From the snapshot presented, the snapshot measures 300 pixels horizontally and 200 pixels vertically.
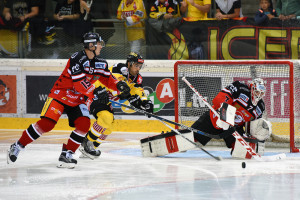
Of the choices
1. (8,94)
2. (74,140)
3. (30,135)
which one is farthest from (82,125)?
(8,94)

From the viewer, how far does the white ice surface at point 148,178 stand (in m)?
4.14

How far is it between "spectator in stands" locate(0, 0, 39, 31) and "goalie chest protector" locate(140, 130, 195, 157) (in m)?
3.03

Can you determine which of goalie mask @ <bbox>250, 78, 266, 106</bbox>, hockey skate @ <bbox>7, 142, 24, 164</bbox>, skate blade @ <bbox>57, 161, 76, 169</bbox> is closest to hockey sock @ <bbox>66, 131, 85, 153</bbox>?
skate blade @ <bbox>57, 161, 76, 169</bbox>

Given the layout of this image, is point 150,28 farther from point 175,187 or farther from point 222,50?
point 175,187

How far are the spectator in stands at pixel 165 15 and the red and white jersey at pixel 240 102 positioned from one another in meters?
2.10

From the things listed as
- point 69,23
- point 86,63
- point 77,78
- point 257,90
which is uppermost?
point 69,23

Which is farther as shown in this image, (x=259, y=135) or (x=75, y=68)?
(x=259, y=135)

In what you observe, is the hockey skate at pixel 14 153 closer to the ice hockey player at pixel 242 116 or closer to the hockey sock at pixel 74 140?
the hockey sock at pixel 74 140

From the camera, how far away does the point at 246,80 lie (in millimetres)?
6719

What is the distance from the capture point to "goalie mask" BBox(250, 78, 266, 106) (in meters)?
5.71

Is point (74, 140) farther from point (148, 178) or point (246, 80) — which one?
point (246, 80)

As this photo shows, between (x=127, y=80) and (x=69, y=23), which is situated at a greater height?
(x=69, y=23)

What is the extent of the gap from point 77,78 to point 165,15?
289cm

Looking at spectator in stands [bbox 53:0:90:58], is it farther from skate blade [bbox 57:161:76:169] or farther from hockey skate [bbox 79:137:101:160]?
skate blade [bbox 57:161:76:169]
